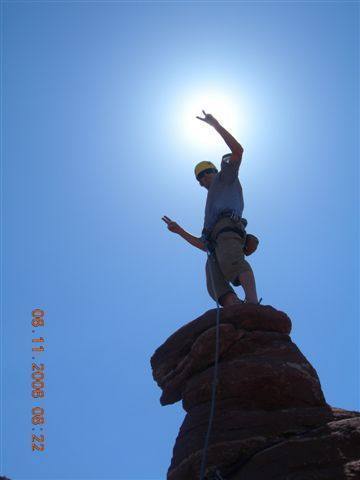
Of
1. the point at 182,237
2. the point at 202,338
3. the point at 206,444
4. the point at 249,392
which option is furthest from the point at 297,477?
the point at 182,237

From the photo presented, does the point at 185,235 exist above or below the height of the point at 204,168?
below

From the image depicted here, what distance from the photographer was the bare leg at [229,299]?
8.42 meters

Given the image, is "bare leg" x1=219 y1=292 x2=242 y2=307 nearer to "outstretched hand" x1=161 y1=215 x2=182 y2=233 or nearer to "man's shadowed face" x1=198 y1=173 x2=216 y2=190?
"outstretched hand" x1=161 y1=215 x2=182 y2=233

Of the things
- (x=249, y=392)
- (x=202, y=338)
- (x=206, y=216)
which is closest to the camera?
(x=249, y=392)

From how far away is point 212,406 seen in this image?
6.21 metres

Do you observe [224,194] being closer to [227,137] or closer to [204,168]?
[204,168]

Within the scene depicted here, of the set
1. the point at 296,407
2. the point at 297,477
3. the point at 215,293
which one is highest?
the point at 215,293

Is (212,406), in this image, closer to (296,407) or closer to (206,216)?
(296,407)

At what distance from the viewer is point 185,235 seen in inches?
359

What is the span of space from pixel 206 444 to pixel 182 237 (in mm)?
4234

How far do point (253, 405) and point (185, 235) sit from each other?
356 centimetres

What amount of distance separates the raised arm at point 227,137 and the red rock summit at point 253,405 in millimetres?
2645

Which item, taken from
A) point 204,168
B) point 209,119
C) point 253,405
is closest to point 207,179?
point 204,168

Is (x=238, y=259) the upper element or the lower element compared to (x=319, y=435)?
upper
